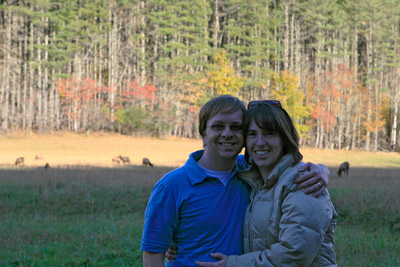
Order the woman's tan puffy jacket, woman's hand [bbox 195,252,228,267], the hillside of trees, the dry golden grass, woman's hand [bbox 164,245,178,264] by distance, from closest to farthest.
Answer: the woman's tan puffy jacket < woman's hand [bbox 195,252,228,267] < woman's hand [bbox 164,245,178,264] < the dry golden grass < the hillside of trees

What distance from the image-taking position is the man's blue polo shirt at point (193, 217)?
276 centimetres

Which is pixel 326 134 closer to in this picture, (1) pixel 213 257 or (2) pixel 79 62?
(2) pixel 79 62

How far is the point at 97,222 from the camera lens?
1002 cm

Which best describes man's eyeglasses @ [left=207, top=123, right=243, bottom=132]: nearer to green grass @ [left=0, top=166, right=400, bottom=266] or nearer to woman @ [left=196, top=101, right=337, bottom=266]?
woman @ [left=196, top=101, right=337, bottom=266]

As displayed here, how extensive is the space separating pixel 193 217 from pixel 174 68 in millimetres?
53420

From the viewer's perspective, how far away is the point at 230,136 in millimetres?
2887

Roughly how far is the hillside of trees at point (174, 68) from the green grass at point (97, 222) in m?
34.1

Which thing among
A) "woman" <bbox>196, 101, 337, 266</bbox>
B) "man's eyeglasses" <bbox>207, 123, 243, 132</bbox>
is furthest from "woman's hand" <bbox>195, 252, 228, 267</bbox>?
"man's eyeglasses" <bbox>207, 123, 243, 132</bbox>

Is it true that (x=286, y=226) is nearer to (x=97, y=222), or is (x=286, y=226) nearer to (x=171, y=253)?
(x=171, y=253)

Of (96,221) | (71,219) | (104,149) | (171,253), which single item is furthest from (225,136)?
(104,149)

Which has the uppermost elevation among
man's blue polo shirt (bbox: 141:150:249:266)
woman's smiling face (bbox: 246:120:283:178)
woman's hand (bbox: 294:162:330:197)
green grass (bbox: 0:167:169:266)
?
woman's smiling face (bbox: 246:120:283:178)

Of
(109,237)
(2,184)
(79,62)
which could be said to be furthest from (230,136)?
(79,62)

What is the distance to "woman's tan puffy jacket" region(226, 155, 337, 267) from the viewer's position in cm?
245

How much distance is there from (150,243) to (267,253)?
2.32ft
